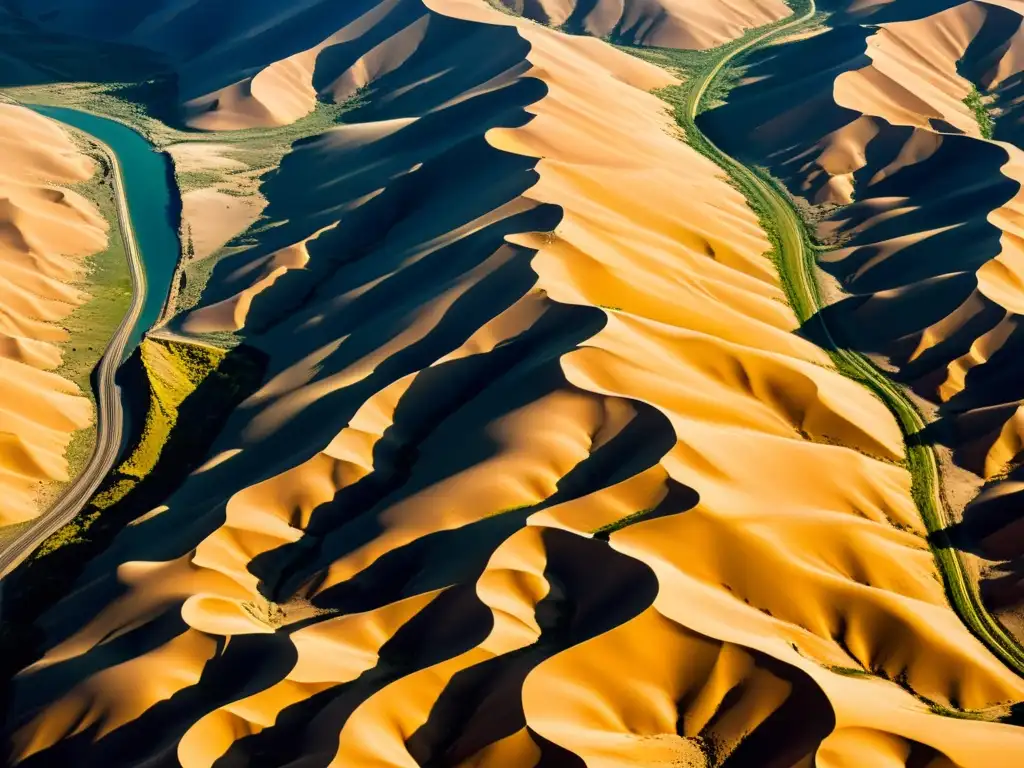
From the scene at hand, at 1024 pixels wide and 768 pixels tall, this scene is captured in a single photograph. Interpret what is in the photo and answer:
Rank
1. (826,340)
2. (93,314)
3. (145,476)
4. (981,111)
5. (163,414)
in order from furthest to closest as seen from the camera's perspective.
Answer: (981,111)
(93,314)
(826,340)
(163,414)
(145,476)

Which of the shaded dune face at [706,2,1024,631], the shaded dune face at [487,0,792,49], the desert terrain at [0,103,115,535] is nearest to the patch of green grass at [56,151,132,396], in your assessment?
the desert terrain at [0,103,115,535]

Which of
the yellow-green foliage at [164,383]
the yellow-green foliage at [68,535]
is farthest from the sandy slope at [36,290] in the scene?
the yellow-green foliage at [164,383]

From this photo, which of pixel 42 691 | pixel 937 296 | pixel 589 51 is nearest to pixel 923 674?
pixel 937 296

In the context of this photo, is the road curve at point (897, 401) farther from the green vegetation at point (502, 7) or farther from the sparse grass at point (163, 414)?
the sparse grass at point (163, 414)

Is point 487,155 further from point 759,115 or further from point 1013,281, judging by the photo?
point 1013,281

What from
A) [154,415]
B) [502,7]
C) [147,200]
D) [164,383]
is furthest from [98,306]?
[502,7]

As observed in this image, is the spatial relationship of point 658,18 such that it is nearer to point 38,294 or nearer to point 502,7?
point 502,7
